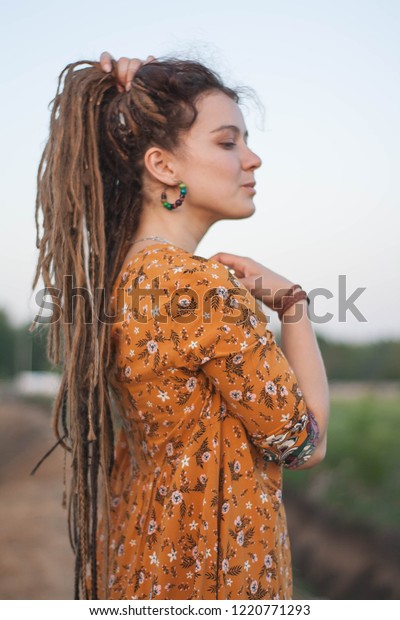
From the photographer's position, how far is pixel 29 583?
21.2 feet

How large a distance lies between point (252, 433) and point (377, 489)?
209 inches

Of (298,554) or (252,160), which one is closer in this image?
(252,160)

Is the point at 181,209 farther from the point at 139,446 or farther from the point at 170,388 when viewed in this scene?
the point at 139,446

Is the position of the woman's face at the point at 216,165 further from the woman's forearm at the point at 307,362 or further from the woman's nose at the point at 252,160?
the woman's forearm at the point at 307,362

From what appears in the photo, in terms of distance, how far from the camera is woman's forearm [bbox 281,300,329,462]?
1.79 meters

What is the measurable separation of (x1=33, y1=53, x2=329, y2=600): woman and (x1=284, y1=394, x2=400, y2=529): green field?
457cm

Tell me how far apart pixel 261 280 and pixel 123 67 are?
71 cm

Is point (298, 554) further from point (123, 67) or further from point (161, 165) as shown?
point (123, 67)

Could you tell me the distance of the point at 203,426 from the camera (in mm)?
1766

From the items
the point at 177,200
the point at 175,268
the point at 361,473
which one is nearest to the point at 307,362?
the point at 175,268

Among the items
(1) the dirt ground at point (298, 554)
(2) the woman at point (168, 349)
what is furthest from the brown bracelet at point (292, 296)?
(1) the dirt ground at point (298, 554)

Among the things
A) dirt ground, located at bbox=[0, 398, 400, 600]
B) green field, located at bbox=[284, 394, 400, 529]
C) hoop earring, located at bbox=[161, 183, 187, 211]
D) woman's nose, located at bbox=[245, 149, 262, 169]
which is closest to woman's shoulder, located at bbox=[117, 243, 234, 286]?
hoop earring, located at bbox=[161, 183, 187, 211]

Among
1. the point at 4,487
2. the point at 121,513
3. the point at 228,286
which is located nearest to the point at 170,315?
the point at 228,286

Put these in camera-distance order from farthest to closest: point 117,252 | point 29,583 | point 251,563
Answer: point 29,583 < point 117,252 < point 251,563
